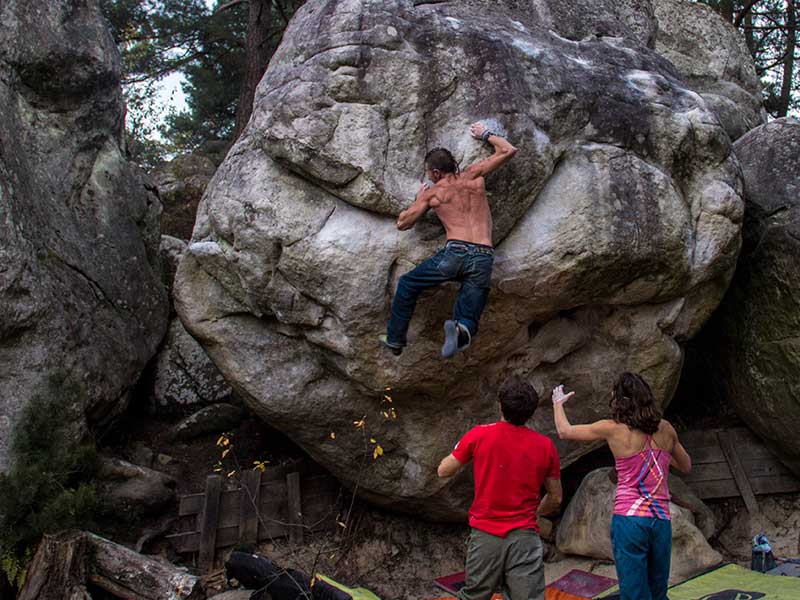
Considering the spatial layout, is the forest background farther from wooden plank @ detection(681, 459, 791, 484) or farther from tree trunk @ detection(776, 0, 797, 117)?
wooden plank @ detection(681, 459, 791, 484)

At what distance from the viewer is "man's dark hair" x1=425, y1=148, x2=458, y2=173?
220 inches

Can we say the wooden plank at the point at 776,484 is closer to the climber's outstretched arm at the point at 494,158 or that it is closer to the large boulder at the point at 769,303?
Answer: the large boulder at the point at 769,303

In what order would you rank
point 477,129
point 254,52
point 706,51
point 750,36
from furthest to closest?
point 750,36, point 706,51, point 254,52, point 477,129

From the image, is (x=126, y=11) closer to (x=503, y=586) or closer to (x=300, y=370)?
(x=300, y=370)

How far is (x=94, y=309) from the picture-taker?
744 centimetres

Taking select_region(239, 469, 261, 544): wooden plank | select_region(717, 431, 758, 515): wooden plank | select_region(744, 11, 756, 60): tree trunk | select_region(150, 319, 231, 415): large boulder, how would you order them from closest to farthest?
select_region(239, 469, 261, 544): wooden plank
select_region(717, 431, 758, 515): wooden plank
select_region(150, 319, 231, 415): large boulder
select_region(744, 11, 756, 60): tree trunk

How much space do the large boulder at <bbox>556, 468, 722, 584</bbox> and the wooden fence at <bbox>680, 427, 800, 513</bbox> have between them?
3.58ft

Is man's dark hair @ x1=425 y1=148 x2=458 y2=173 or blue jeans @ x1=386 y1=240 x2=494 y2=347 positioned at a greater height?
man's dark hair @ x1=425 y1=148 x2=458 y2=173

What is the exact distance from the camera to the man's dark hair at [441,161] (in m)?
5.59

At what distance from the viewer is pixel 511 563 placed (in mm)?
4133

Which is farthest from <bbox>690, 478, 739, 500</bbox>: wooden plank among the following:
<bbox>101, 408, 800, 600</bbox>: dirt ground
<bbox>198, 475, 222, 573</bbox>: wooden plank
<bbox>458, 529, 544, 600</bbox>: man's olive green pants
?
<bbox>198, 475, 222, 573</bbox>: wooden plank

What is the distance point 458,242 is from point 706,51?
842 centimetres

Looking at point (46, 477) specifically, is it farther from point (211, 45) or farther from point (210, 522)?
point (211, 45)

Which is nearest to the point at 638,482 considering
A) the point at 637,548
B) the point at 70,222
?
the point at 637,548
